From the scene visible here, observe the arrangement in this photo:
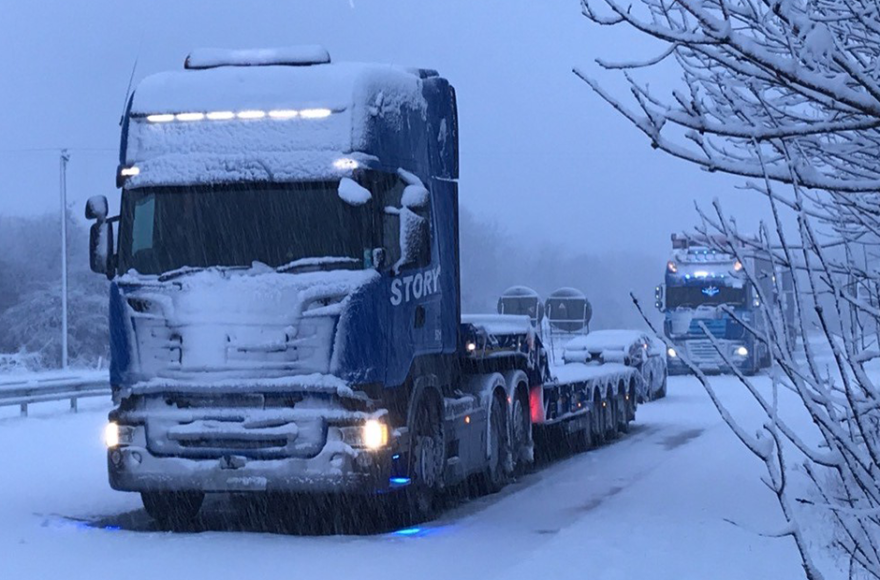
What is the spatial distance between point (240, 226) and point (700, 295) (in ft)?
95.6

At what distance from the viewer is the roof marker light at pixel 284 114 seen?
38.4ft

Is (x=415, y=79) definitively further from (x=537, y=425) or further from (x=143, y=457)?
(x=537, y=425)

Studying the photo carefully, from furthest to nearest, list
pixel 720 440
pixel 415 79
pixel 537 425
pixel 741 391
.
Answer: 1. pixel 741 391
2. pixel 720 440
3. pixel 537 425
4. pixel 415 79

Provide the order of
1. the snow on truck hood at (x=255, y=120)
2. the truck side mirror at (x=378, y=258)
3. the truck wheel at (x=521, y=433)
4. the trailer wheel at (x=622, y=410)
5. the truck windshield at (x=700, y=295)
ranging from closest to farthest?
the truck side mirror at (x=378, y=258) → the snow on truck hood at (x=255, y=120) → the truck wheel at (x=521, y=433) → the trailer wheel at (x=622, y=410) → the truck windshield at (x=700, y=295)

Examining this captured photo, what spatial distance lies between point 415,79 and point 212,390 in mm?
3560

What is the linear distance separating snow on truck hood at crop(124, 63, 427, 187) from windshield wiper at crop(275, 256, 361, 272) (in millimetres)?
735

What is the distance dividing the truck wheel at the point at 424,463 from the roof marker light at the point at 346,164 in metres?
2.28

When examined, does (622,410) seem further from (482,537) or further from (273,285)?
(273,285)

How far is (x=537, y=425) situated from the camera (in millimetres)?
16828

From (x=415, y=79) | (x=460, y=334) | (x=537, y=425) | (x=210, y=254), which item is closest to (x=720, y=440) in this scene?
(x=537, y=425)

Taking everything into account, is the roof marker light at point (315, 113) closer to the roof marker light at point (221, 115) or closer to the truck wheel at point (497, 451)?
the roof marker light at point (221, 115)

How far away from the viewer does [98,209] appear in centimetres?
1176

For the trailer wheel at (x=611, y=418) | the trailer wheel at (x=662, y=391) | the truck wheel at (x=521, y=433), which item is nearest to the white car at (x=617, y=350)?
the trailer wheel at (x=611, y=418)

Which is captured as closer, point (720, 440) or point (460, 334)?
point (460, 334)
